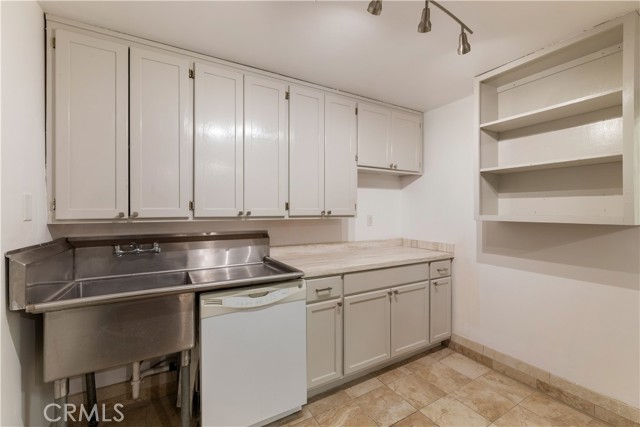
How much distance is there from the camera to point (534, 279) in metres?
2.05

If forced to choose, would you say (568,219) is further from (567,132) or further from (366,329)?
(366,329)

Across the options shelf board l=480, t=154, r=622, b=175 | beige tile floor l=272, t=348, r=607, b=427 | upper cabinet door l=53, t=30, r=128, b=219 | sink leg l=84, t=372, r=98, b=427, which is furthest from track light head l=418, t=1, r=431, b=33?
sink leg l=84, t=372, r=98, b=427

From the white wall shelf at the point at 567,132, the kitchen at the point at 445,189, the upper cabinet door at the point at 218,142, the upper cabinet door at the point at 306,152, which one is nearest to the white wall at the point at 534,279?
the kitchen at the point at 445,189

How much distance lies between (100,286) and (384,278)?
6.16 feet

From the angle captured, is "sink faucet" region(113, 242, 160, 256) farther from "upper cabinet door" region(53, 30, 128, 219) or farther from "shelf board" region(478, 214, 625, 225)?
"shelf board" region(478, 214, 625, 225)

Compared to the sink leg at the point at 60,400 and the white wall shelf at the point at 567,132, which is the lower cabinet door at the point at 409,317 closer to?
the white wall shelf at the point at 567,132

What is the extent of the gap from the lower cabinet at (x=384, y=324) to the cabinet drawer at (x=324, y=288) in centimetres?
12

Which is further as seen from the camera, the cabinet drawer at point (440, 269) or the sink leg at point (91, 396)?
the cabinet drawer at point (440, 269)

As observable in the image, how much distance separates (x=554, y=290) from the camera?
1.95 meters

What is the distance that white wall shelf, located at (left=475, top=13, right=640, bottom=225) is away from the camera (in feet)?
4.75

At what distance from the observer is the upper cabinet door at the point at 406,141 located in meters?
2.68

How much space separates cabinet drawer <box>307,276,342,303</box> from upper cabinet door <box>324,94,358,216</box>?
63cm

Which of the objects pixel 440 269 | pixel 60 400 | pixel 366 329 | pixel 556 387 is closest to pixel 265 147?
pixel 366 329

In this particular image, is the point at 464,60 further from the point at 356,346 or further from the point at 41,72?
the point at 41,72
